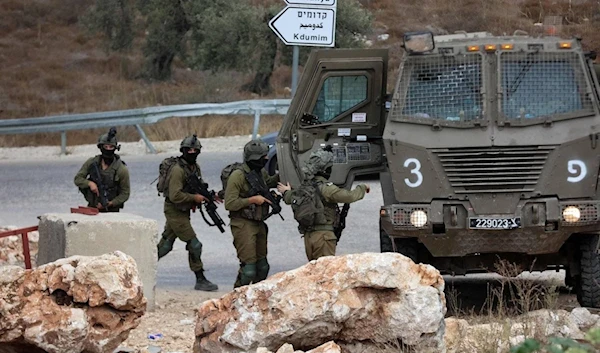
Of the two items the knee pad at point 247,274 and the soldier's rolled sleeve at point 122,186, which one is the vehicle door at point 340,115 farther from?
the soldier's rolled sleeve at point 122,186

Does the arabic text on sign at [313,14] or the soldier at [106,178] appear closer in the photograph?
the soldier at [106,178]

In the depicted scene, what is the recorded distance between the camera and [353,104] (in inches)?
439

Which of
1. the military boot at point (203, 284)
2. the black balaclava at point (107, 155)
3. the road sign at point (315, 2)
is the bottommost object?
the military boot at point (203, 284)

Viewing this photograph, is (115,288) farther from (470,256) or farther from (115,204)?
(115,204)

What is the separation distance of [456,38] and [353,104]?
4.53 ft

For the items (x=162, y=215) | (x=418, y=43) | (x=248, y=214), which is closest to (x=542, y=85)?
(x=418, y=43)

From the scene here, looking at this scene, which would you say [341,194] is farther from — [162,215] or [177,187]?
[162,215]

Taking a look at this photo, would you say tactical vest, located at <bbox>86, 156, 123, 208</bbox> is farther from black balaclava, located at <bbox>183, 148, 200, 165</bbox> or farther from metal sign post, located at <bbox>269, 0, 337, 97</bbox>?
metal sign post, located at <bbox>269, 0, 337, 97</bbox>

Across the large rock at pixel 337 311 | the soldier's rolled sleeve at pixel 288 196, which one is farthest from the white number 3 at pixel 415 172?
the large rock at pixel 337 311

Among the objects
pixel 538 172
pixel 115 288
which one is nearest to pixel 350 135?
pixel 538 172

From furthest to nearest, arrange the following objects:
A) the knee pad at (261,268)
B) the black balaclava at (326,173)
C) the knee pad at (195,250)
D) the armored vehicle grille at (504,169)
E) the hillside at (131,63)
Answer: the hillside at (131,63), the knee pad at (195,250), the knee pad at (261,268), the black balaclava at (326,173), the armored vehicle grille at (504,169)

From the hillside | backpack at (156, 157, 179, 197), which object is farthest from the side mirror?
the hillside

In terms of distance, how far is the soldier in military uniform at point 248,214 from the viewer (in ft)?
33.8

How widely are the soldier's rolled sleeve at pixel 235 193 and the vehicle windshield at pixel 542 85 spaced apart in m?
2.34
